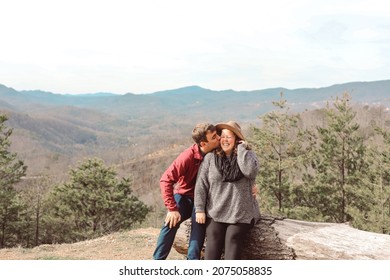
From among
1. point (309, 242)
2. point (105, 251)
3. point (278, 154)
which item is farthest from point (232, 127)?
point (278, 154)

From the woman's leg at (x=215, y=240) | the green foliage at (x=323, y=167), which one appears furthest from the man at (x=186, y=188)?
the green foliage at (x=323, y=167)

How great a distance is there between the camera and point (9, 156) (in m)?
21.6

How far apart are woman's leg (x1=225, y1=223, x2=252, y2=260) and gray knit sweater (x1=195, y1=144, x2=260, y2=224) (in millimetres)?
83

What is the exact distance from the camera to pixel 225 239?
15.2 feet

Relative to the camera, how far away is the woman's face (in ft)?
15.1

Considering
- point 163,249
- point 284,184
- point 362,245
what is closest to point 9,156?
point 284,184

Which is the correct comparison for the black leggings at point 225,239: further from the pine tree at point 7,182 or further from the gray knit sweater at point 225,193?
the pine tree at point 7,182

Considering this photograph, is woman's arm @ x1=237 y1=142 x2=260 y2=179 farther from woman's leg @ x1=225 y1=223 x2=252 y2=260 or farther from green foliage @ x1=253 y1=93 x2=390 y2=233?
green foliage @ x1=253 y1=93 x2=390 y2=233

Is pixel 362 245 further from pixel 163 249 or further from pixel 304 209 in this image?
pixel 304 209

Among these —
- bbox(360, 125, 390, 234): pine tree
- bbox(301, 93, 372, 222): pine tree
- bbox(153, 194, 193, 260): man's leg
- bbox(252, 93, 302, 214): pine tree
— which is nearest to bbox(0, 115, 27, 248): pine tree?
bbox(252, 93, 302, 214): pine tree

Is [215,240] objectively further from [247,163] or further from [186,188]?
[247,163]

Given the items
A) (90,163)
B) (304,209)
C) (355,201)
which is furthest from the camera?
(90,163)

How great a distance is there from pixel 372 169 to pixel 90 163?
1521cm

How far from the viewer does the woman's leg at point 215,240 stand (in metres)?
4.58
